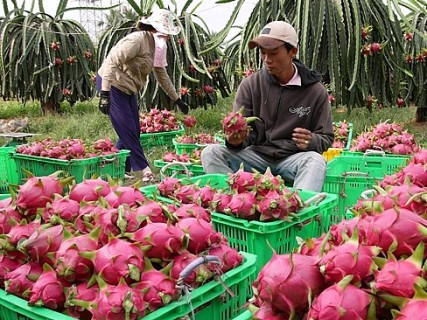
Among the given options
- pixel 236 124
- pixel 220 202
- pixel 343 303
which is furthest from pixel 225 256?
pixel 236 124

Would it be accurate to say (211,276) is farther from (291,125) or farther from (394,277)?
(291,125)

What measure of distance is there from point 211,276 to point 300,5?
16.2 feet

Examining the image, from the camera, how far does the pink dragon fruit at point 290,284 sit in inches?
39.6

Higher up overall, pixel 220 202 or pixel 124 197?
pixel 124 197

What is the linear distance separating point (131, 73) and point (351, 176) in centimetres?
274

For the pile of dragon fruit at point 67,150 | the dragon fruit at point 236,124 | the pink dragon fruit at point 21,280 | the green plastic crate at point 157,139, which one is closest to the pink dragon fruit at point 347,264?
the pink dragon fruit at point 21,280

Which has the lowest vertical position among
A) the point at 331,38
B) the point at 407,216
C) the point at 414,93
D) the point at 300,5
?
the point at 414,93

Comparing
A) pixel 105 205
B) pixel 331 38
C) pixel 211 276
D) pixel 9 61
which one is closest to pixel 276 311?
pixel 211 276

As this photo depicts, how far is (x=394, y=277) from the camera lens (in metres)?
0.95

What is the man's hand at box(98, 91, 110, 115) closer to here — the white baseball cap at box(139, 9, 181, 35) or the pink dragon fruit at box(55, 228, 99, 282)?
the white baseball cap at box(139, 9, 181, 35)

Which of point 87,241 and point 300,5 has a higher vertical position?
point 300,5

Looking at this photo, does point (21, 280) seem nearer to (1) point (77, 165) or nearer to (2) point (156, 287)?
(2) point (156, 287)

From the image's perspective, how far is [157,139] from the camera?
20.0 feet

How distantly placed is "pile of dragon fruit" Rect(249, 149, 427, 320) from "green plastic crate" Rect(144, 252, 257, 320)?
0.19 metres
